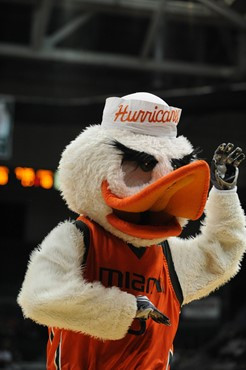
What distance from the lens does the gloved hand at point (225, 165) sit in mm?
1734

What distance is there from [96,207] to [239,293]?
4.29 metres

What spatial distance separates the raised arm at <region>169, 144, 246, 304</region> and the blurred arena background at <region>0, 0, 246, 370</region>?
286 cm

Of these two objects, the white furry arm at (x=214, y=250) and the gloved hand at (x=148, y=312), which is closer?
the gloved hand at (x=148, y=312)

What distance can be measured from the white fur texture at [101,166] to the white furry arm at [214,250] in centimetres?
20

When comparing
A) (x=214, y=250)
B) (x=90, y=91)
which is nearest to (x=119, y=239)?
(x=214, y=250)

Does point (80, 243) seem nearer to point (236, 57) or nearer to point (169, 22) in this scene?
point (169, 22)

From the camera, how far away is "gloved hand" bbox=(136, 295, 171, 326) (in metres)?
1.48

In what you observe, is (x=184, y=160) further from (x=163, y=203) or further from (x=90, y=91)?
(x=90, y=91)

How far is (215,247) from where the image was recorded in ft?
5.94

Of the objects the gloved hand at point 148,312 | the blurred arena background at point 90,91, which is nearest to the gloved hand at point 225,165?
the gloved hand at point 148,312

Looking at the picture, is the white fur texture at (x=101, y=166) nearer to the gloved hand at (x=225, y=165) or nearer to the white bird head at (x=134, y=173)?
the white bird head at (x=134, y=173)

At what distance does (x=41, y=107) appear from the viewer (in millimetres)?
5781

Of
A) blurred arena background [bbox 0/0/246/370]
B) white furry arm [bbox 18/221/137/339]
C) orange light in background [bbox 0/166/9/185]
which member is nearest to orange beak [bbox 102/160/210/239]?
white furry arm [bbox 18/221/137/339]

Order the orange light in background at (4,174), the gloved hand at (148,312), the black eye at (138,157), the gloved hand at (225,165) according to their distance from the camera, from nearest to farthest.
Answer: the gloved hand at (148,312) → the black eye at (138,157) → the gloved hand at (225,165) → the orange light in background at (4,174)
